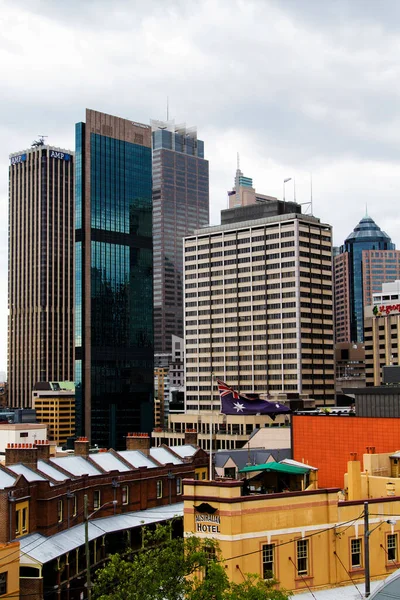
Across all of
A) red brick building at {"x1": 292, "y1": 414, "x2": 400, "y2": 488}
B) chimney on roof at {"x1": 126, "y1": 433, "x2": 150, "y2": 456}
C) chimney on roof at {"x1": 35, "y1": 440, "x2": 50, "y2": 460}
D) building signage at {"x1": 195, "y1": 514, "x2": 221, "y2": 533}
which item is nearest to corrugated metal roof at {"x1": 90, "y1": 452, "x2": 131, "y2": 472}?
chimney on roof at {"x1": 35, "y1": 440, "x2": 50, "y2": 460}

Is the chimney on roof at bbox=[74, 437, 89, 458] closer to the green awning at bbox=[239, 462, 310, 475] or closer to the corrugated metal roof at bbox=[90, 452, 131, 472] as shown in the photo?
the corrugated metal roof at bbox=[90, 452, 131, 472]

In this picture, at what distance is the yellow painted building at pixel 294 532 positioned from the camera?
42812 mm

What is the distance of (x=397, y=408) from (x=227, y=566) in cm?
3010

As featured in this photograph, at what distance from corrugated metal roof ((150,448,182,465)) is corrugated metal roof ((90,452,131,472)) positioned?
6.96m

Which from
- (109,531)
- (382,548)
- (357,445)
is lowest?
(109,531)

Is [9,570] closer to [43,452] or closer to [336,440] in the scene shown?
[43,452]

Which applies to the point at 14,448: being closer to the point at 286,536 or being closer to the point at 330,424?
the point at 330,424

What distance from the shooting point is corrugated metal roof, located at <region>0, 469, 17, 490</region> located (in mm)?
65875

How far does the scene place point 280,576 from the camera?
43500 mm

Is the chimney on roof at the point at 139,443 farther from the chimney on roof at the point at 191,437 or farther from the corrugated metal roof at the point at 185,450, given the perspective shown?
the chimney on roof at the point at 191,437

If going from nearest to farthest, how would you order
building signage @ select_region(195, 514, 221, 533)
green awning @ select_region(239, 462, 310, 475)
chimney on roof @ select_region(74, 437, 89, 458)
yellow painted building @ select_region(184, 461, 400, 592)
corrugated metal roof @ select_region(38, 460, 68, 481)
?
yellow painted building @ select_region(184, 461, 400, 592), building signage @ select_region(195, 514, 221, 533), green awning @ select_region(239, 462, 310, 475), corrugated metal roof @ select_region(38, 460, 68, 481), chimney on roof @ select_region(74, 437, 89, 458)

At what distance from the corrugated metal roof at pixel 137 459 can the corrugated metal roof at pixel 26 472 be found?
1703 cm

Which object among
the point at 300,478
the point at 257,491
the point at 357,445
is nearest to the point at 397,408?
the point at 357,445

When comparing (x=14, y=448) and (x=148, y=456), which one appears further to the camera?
(x=148, y=456)
